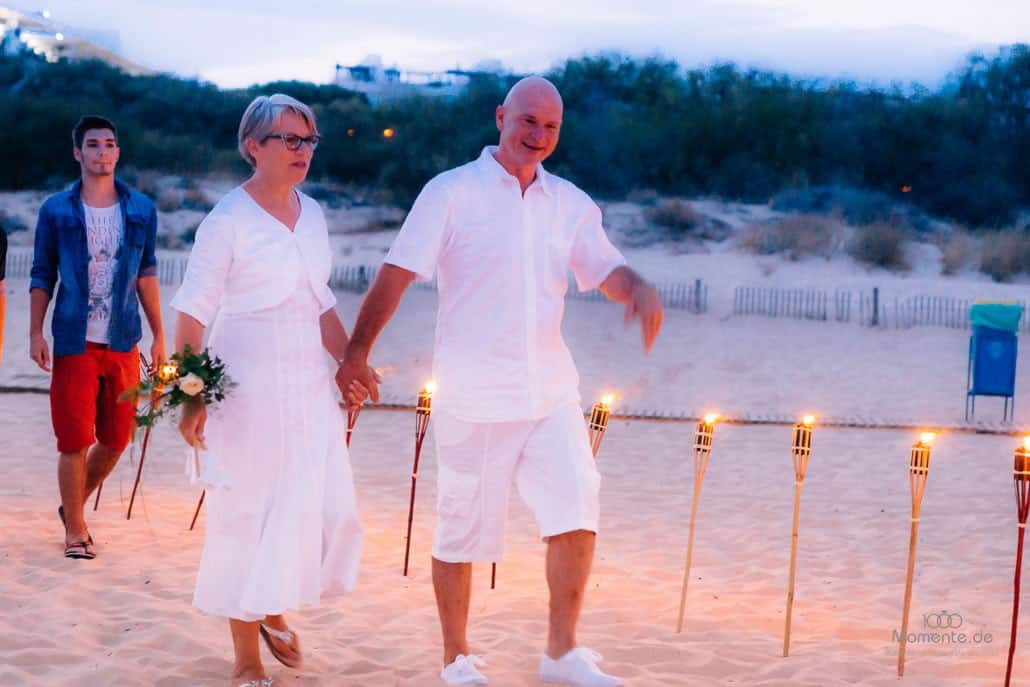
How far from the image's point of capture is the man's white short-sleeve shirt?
4.58 metres

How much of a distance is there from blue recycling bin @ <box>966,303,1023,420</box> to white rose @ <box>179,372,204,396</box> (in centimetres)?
1047

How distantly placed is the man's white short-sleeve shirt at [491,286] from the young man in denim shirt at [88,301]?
2334 millimetres

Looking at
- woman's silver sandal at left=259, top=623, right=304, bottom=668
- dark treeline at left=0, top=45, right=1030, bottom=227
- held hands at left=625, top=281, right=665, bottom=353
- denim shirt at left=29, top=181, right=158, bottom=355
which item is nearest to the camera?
held hands at left=625, top=281, right=665, bottom=353

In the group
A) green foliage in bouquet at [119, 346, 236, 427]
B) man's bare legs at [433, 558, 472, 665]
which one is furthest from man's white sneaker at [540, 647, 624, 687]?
green foliage in bouquet at [119, 346, 236, 427]

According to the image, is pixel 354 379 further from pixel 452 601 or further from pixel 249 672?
pixel 249 672

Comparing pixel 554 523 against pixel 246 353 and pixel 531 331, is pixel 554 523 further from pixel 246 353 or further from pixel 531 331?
pixel 246 353

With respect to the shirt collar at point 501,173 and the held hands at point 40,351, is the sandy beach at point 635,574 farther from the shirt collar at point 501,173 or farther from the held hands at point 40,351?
the shirt collar at point 501,173

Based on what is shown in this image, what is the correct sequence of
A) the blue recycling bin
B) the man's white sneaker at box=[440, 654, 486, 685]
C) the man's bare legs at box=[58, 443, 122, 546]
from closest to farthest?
the man's white sneaker at box=[440, 654, 486, 685] → the man's bare legs at box=[58, 443, 122, 546] → the blue recycling bin

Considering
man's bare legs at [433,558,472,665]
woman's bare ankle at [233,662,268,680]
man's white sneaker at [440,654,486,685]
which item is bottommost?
woman's bare ankle at [233,662,268,680]

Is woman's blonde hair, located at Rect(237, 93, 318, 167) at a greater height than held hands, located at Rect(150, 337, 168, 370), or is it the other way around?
woman's blonde hair, located at Rect(237, 93, 318, 167)

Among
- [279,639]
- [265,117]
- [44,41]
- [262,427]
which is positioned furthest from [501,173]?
[44,41]

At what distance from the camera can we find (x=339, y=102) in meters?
38.4

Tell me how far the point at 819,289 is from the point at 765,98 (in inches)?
560

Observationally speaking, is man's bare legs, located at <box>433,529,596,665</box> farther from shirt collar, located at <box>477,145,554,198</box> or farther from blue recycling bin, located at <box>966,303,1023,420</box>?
blue recycling bin, located at <box>966,303,1023,420</box>
